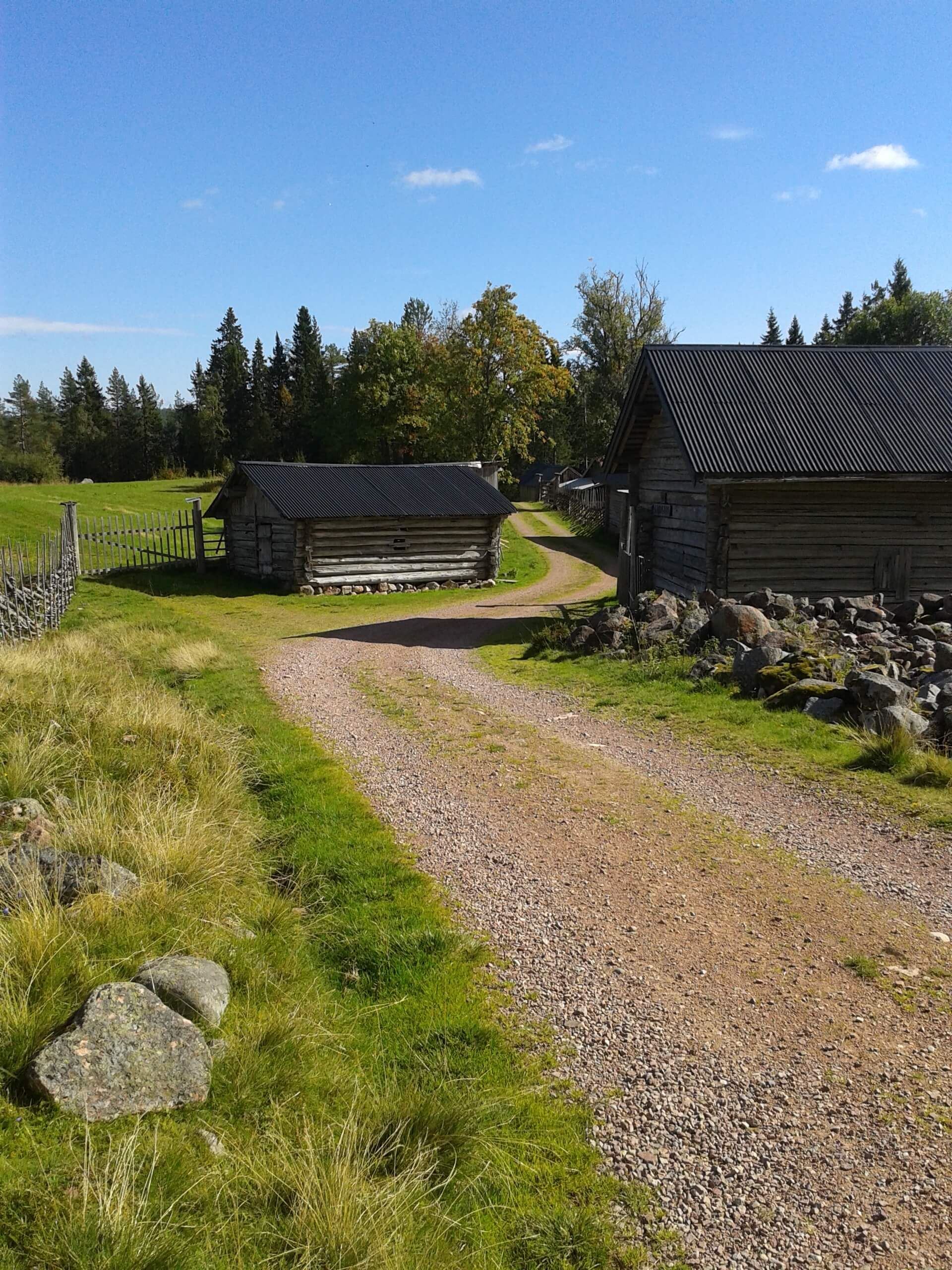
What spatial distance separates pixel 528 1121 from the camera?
4.64 meters

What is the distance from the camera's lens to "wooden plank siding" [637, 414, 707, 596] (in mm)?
19969

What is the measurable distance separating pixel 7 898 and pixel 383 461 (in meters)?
74.3

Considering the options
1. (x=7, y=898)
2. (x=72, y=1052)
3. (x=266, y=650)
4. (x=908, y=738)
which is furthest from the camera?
(x=266, y=650)

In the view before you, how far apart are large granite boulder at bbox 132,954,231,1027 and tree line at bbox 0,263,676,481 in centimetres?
4881

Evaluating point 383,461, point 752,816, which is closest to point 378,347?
point 383,461

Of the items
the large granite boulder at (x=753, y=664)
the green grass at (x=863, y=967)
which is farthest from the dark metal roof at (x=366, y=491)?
the green grass at (x=863, y=967)

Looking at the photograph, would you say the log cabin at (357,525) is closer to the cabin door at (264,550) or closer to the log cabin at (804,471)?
the cabin door at (264,550)

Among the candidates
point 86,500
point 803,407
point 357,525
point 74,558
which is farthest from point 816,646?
point 86,500

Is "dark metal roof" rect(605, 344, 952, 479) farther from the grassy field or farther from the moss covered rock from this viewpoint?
the grassy field

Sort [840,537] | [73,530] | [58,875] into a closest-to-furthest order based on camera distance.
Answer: [58,875] < [840,537] < [73,530]

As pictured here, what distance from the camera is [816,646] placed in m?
14.6

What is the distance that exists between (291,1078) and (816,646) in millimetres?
11993

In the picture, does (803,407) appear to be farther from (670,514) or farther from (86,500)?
(86,500)

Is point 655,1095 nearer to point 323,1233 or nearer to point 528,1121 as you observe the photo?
point 528,1121
